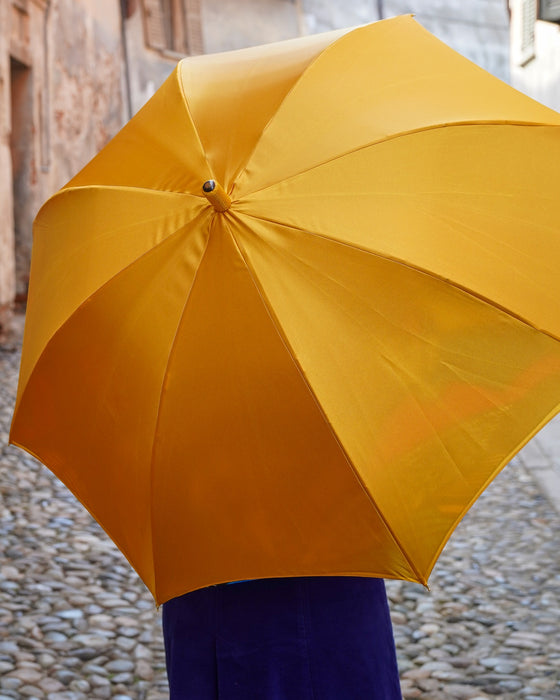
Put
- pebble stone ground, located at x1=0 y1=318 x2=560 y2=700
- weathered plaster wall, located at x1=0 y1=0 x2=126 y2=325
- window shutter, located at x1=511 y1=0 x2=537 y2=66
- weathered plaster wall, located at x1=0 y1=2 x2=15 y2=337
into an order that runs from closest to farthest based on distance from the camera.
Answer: pebble stone ground, located at x1=0 y1=318 x2=560 y2=700
weathered plaster wall, located at x1=0 y1=2 x2=15 y2=337
weathered plaster wall, located at x1=0 y1=0 x2=126 y2=325
window shutter, located at x1=511 y1=0 x2=537 y2=66

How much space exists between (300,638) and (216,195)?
87 cm

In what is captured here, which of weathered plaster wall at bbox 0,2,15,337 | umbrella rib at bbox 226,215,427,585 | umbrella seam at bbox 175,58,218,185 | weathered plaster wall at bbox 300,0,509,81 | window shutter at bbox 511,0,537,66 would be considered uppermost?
weathered plaster wall at bbox 300,0,509,81

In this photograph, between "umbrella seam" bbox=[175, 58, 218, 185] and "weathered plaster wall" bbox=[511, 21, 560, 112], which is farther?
"weathered plaster wall" bbox=[511, 21, 560, 112]

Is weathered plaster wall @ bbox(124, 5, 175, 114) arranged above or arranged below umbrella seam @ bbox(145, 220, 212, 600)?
above

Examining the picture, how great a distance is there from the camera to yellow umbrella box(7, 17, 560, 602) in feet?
4.89

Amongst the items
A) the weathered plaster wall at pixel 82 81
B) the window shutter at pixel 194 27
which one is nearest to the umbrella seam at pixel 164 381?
the weathered plaster wall at pixel 82 81

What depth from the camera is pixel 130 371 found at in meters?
1.67

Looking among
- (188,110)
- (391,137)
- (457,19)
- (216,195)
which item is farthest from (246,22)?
(216,195)

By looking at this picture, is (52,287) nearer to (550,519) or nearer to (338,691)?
(338,691)

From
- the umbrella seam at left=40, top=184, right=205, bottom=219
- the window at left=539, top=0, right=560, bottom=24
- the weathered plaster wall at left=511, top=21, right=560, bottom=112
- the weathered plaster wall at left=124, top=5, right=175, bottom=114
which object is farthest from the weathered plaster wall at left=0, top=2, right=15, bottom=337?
the umbrella seam at left=40, top=184, right=205, bottom=219

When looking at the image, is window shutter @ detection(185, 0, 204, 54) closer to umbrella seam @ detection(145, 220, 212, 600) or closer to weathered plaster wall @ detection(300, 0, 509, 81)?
weathered plaster wall @ detection(300, 0, 509, 81)

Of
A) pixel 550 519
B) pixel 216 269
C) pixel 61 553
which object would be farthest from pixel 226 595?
pixel 550 519

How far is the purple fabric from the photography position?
173cm

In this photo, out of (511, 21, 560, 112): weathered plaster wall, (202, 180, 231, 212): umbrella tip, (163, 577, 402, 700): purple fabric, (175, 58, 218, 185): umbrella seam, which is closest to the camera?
(202, 180, 231, 212): umbrella tip
